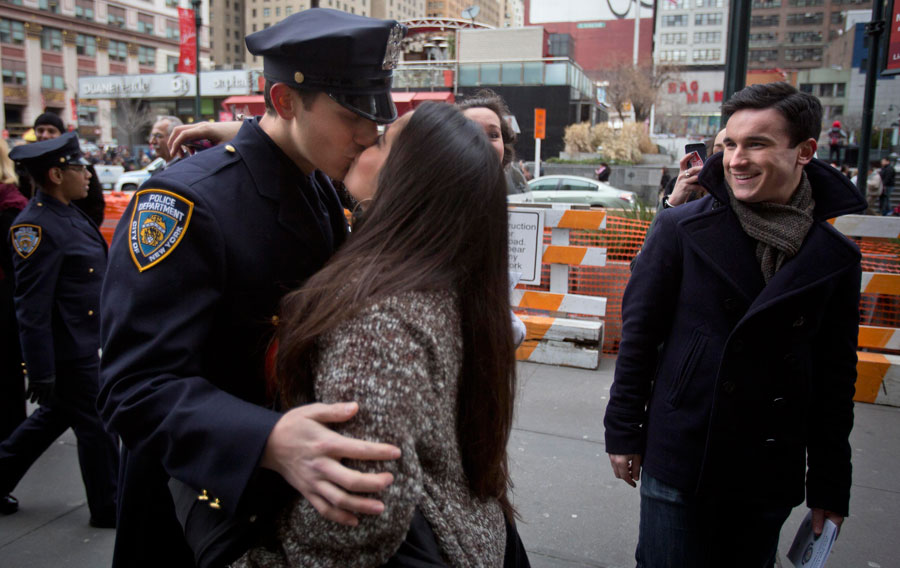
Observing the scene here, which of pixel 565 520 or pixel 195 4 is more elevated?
pixel 195 4

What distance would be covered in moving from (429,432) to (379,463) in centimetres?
15

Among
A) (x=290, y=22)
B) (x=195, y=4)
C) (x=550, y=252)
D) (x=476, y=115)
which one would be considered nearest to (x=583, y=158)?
(x=195, y=4)

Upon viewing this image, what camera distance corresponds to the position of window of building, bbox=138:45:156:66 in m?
80.8

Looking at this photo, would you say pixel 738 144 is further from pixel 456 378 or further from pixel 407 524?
pixel 407 524

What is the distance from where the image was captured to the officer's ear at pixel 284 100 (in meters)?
1.55

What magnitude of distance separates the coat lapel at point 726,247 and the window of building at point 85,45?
87.0 m

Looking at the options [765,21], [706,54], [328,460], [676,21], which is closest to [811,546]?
[328,460]

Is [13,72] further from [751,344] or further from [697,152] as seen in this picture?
[751,344]

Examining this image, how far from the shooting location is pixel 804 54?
307 feet

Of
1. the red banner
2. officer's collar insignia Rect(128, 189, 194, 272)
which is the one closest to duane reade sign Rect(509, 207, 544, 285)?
officer's collar insignia Rect(128, 189, 194, 272)

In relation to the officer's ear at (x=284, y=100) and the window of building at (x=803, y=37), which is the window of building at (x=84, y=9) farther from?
the window of building at (x=803, y=37)

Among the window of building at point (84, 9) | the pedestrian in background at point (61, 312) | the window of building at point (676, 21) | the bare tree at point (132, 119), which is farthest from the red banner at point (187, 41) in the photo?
the window of building at point (676, 21)

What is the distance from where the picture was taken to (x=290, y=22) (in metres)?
1.55

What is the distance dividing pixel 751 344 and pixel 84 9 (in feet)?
292
